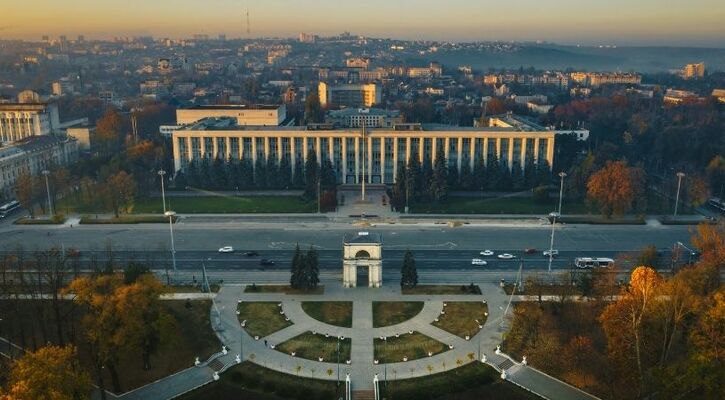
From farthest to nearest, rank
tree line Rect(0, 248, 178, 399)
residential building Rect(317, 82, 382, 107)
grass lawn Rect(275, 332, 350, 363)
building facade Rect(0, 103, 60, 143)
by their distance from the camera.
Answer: residential building Rect(317, 82, 382, 107) < building facade Rect(0, 103, 60, 143) < grass lawn Rect(275, 332, 350, 363) < tree line Rect(0, 248, 178, 399)

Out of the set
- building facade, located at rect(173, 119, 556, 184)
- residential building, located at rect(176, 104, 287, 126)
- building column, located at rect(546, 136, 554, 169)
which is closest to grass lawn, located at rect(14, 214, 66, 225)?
building facade, located at rect(173, 119, 556, 184)

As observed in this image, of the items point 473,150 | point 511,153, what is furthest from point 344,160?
point 511,153

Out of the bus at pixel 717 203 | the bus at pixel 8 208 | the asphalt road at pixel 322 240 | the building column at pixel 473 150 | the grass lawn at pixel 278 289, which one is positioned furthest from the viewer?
the building column at pixel 473 150

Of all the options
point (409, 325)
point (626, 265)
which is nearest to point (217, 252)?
point (409, 325)

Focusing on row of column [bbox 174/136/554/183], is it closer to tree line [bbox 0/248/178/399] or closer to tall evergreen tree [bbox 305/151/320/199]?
tall evergreen tree [bbox 305/151/320/199]

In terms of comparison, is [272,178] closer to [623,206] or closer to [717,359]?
[623,206]

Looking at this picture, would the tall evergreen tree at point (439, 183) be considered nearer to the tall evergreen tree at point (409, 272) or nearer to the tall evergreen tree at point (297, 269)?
the tall evergreen tree at point (409, 272)

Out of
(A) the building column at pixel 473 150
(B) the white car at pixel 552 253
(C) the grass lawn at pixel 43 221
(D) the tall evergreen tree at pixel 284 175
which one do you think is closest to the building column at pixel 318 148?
→ (D) the tall evergreen tree at pixel 284 175
